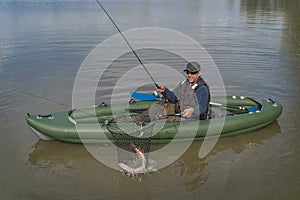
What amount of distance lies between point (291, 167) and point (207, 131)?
60.6 inches

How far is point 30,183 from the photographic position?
5.30 m

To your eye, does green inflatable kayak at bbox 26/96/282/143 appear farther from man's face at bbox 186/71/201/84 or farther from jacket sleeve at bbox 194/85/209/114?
man's face at bbox 186/71/201/84

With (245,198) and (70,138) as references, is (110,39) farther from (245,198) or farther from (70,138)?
(245,198)

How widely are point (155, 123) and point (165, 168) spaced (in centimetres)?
81

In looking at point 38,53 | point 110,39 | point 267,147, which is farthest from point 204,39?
point 267,147

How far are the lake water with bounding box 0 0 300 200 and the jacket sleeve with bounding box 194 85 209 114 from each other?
2.20 feet

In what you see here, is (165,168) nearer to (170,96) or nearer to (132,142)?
(132,142)

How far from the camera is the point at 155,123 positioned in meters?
6.02

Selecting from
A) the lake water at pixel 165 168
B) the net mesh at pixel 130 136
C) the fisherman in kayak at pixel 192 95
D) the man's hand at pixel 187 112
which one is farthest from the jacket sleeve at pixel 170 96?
the lake water at pixel 165 168

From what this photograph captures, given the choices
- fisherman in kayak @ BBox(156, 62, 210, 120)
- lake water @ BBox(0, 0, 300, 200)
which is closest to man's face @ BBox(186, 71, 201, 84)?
fisherman in kayak @ BBox(156, 62, 210, 120)

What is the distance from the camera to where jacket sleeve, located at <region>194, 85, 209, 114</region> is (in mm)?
6082

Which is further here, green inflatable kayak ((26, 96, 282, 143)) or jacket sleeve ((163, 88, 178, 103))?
jacket sleeve ((163, 88, 178, 103))

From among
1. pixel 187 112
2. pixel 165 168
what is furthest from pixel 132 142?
pixel 187 112

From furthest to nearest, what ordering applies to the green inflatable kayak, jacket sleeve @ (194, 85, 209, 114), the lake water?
jacket sleeve @ (194, 85, 209, 114), the green inflatable kayak, the lake water
